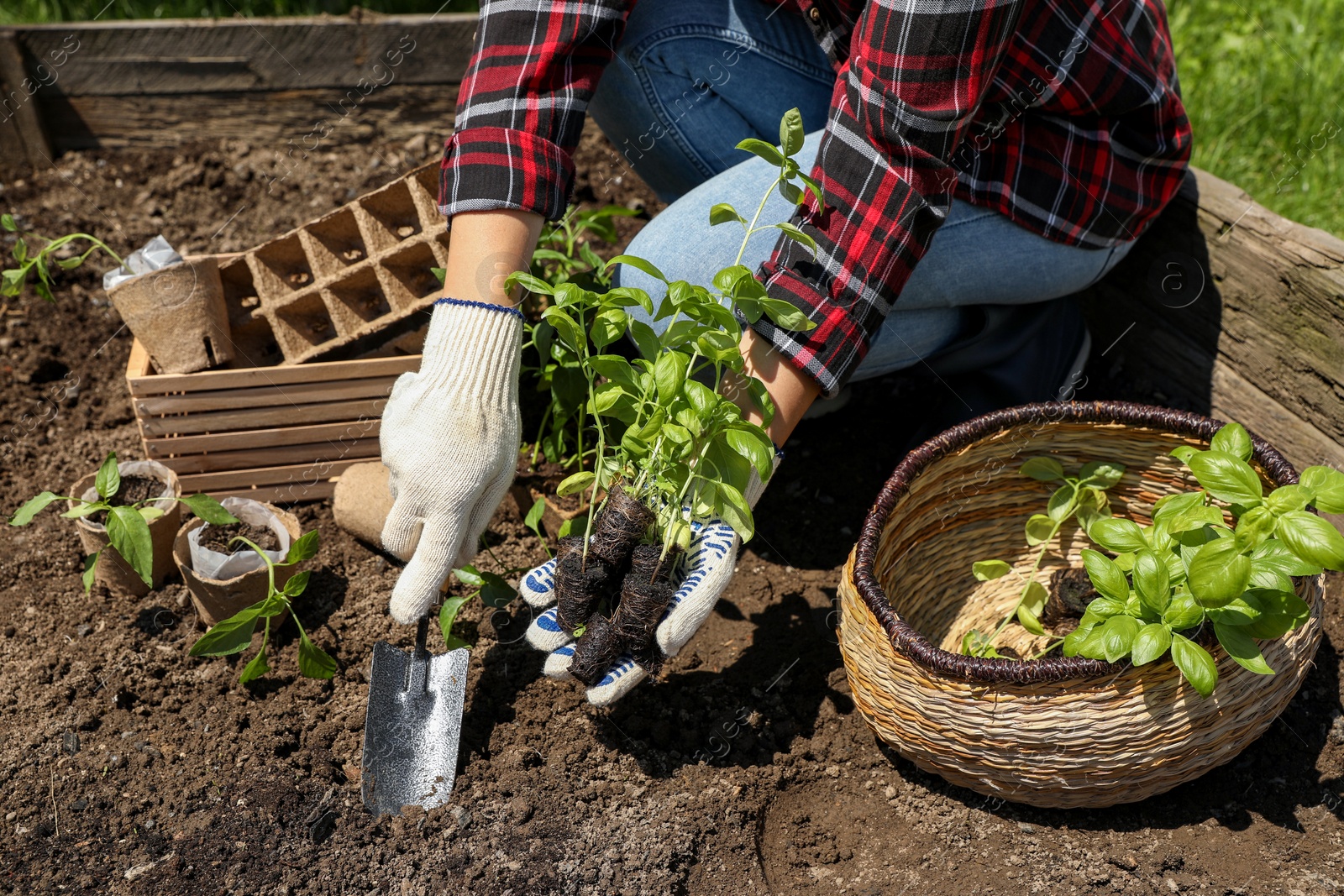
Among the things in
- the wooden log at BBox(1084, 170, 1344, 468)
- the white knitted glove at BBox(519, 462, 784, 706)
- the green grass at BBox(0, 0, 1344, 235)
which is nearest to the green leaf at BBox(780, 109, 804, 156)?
the white knitted glove at BBox(519, 462, 784, 706)

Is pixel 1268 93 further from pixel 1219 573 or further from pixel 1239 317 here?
pixel 1219 573

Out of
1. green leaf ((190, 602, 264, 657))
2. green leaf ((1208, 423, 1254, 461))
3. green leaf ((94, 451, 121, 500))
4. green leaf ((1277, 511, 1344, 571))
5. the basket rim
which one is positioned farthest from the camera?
green leaf ((94, 451, 121, 500))

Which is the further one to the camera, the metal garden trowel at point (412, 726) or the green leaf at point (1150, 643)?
the metal garden trowel at point (412, 726)

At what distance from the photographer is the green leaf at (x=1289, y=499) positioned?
1.31m

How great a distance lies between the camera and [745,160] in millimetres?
2051

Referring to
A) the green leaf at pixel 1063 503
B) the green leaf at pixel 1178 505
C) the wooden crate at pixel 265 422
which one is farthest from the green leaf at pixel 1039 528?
the wooden crate at pixel 265 422

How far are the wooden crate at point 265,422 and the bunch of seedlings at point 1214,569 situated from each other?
51.5 inches

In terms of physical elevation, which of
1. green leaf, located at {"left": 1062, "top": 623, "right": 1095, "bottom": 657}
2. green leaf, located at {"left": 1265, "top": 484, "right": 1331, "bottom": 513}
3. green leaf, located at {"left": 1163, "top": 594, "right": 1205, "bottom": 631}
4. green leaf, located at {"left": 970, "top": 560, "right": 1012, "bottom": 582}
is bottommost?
green leaf, located at {"left": 970, "top": 560, "right": 1012, "bottom": 582}

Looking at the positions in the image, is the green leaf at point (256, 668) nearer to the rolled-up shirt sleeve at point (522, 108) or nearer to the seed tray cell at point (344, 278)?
the seed tray cell at point (344, 278)

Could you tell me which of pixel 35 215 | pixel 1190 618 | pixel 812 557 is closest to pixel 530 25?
pixel 812 557

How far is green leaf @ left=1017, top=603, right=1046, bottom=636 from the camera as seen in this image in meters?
1.71

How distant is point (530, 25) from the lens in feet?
5.36

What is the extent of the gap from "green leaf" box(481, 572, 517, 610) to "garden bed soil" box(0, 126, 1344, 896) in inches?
5.4

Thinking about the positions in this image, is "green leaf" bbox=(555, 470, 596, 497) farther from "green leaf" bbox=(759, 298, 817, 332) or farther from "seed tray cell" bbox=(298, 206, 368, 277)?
"seed tray cell" bbox=(298, 206, 368, 277)
